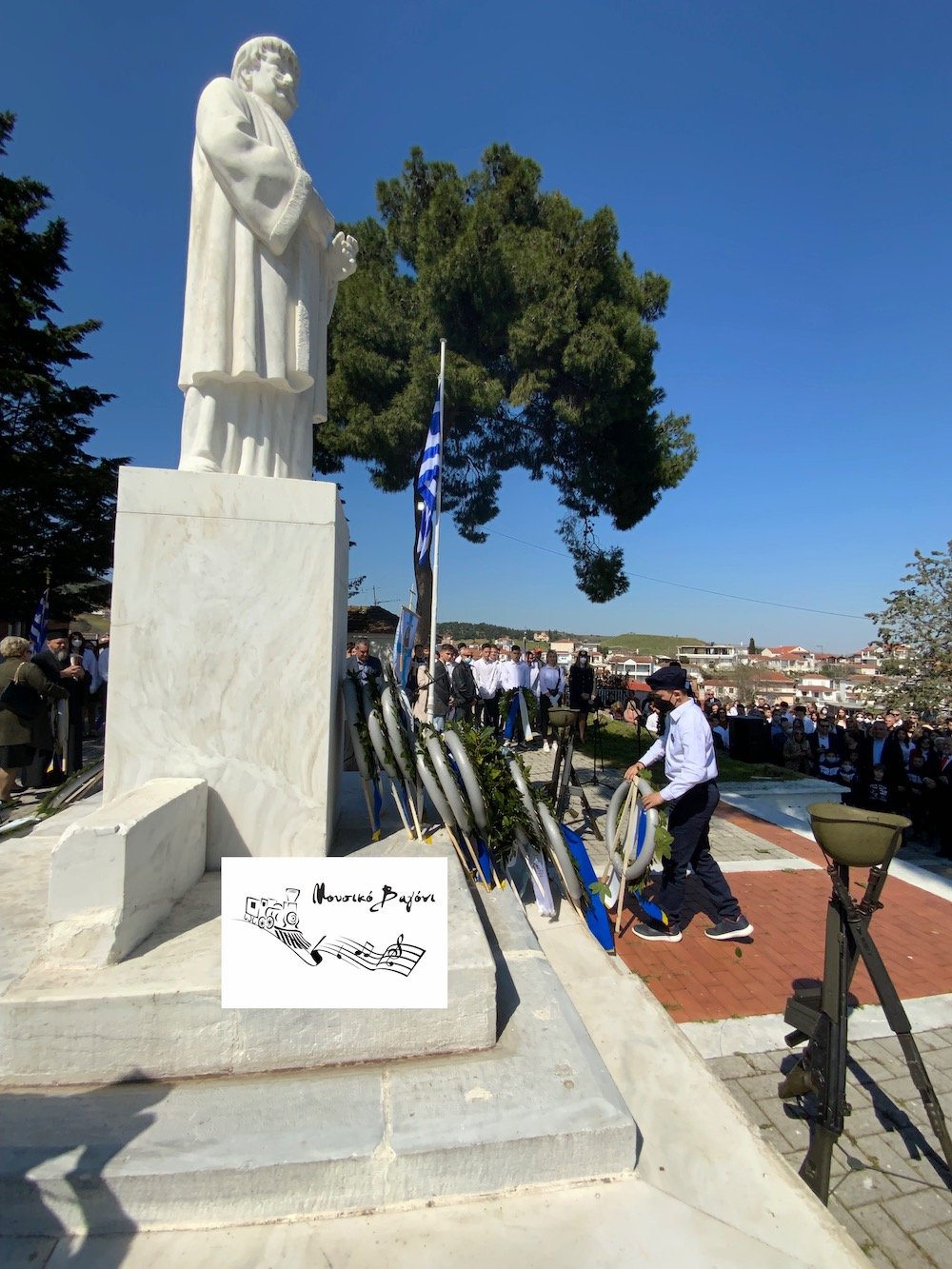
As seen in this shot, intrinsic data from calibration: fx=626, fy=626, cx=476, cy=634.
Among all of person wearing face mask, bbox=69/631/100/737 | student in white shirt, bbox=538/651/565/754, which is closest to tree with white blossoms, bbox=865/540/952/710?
student in white shirt, bbox=538/651/565/754

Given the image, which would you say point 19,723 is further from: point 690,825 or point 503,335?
point 503,335

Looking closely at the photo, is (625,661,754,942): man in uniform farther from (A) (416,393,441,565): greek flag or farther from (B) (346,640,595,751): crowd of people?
(A) (416,393,441,565): greek flag

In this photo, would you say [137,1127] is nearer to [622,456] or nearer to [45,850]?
[45,850]

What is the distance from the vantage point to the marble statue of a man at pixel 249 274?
294 centimetres

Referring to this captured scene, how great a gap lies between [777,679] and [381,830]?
71223 millimetres

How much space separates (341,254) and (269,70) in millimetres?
859

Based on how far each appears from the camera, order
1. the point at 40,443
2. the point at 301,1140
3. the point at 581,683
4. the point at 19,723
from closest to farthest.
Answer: the point at 301,1140
the point at 19,723
the point at 581,683
the point at 40,443

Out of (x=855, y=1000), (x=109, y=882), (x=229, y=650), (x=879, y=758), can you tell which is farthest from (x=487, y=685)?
(x=109, y=882)

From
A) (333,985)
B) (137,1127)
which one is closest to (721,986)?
(333,985)

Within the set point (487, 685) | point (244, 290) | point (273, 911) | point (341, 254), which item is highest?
point (341, 254)

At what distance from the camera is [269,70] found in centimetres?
322

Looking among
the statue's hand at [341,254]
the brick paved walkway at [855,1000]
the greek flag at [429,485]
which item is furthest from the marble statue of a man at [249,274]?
the greek flag at [429,485]

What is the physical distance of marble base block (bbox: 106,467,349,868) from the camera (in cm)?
263

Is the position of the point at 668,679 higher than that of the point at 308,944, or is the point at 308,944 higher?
the point at 668,679
